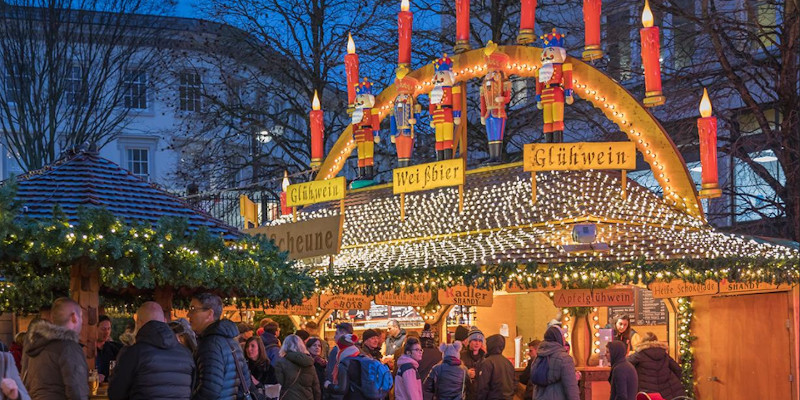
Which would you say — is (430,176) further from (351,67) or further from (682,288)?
(682,288)

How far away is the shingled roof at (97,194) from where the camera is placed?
33.6 feet

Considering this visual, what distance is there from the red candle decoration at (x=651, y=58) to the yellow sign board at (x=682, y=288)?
2.39 meters

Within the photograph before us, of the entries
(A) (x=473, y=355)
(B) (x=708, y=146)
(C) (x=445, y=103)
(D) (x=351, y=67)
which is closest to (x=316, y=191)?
(D) (x=351, y=67)

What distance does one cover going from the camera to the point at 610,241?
604 inches

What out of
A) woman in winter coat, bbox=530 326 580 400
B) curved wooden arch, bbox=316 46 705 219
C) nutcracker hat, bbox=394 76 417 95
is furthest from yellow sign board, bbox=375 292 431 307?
woman in winter coat, bbox=530 326 580 400

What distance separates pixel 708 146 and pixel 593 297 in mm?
2417

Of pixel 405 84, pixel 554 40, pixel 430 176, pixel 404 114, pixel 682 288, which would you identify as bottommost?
pixel 682 288

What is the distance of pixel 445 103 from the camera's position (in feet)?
59.3

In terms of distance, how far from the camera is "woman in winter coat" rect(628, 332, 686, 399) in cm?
1407

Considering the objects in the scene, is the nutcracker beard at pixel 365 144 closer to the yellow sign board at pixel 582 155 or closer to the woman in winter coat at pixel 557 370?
the yellow sign board at pixel 582 155

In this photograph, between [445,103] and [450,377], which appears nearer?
[450,377]

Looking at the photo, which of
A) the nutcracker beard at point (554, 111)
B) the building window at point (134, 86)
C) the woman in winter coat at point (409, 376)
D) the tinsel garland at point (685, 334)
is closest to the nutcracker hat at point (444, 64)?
the nutcracker beard at point (554, 111)

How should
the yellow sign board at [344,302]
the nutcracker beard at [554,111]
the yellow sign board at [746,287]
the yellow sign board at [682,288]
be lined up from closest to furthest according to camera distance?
the yellow sign board at [746,287], the yellow sign board at [682,288], the nutcracker beard at [554,111], the yellow sign board at [344,302]

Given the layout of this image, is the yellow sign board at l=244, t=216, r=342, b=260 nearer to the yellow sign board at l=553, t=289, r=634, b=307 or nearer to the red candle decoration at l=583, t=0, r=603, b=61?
the yellow sign board at l=553, t=289, r=634, b=307
